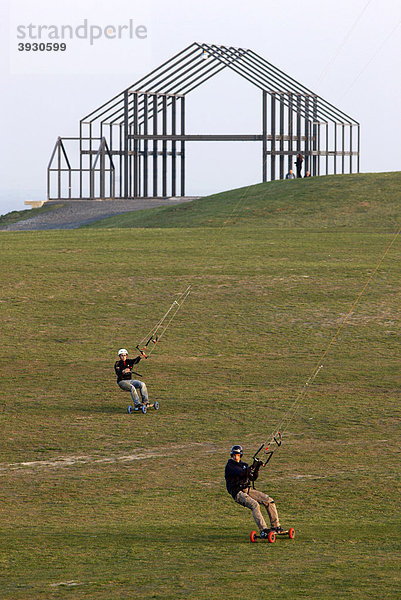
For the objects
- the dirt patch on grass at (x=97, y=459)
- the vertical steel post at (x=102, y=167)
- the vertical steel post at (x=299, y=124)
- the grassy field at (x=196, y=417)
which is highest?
the vertical steel post at (x=299, y=124)

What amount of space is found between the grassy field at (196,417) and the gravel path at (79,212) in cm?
2203

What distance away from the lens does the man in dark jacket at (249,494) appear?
40.6 ft

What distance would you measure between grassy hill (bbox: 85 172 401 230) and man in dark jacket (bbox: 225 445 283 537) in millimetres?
38057

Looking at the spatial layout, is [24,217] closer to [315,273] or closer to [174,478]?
[315,273]

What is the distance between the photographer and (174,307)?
31.4 metres

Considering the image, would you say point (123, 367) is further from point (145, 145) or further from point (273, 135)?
point (145, 145)

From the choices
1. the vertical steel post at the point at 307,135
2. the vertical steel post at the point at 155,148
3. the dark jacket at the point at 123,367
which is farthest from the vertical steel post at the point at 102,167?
the dark jacket at the point at 123,367

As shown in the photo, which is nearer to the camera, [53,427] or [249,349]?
[53,427]


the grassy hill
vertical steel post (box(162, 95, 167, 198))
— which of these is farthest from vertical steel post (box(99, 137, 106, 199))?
the grassy hill

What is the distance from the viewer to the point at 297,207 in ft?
182

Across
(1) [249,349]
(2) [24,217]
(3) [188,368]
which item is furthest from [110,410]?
(2) [24,217]

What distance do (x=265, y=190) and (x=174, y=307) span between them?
108 feet

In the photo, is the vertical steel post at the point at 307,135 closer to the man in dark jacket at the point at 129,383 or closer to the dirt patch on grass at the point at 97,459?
the man in dark jacket at the point at 129,383

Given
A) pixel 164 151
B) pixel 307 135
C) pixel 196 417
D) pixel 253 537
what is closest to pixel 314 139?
pixel 307 135
